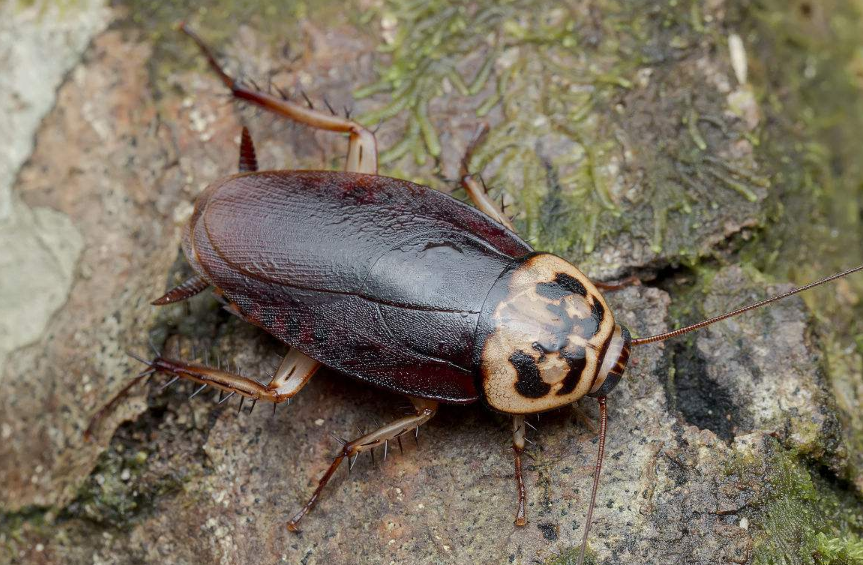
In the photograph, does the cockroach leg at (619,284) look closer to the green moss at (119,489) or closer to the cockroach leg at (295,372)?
the cockroach leg at (295,372)

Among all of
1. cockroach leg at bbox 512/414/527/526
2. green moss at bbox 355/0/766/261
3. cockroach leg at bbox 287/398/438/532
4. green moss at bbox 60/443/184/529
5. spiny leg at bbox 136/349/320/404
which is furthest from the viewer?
green moss at bbox 355/0/766/261

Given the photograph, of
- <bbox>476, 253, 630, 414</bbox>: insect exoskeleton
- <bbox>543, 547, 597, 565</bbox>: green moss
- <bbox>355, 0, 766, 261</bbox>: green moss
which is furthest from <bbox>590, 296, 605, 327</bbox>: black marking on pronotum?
<bbox>543, 547, 597, 565</bbox>: green moss

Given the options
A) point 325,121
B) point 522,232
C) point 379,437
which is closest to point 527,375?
point 379,437

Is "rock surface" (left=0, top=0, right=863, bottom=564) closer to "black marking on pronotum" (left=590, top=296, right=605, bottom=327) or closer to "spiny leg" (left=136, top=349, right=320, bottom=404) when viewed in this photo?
"spiny leg" (left=136, top=349, right=320, bottom=404)

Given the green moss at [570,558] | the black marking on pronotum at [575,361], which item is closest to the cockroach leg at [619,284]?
the black marking on pronotum at [575,361]

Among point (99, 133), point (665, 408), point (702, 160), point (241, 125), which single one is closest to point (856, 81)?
point (702, 160)

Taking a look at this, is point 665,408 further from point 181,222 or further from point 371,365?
point 181,222

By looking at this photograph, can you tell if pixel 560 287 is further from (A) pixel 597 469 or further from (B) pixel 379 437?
(B) pixel 379 437

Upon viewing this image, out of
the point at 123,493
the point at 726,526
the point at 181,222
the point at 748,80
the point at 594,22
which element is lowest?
the point at 123,493
